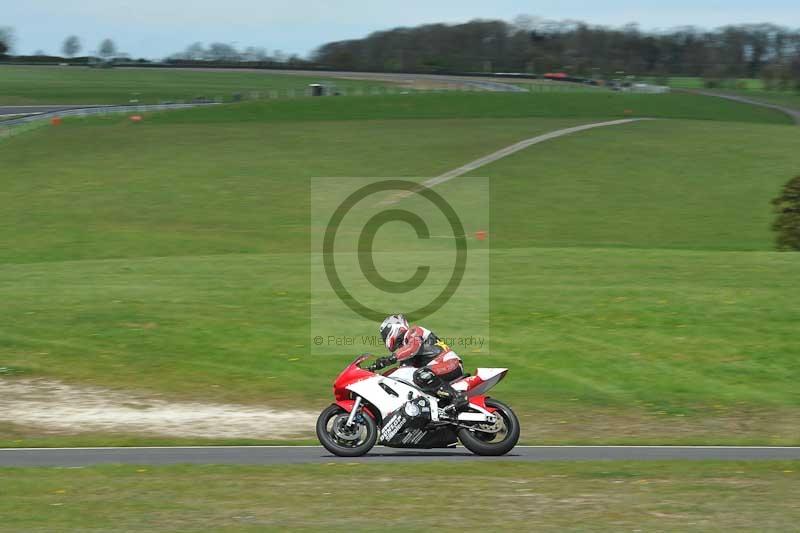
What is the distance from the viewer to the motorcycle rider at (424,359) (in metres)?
13.7

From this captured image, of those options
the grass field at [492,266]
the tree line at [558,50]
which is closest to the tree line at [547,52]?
the tree line at [558,50]

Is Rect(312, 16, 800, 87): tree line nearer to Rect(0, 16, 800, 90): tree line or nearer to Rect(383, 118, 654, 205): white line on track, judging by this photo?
Rect(0, 16, 800, 90): tree line

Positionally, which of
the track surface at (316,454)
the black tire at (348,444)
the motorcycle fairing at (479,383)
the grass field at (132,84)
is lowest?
the track surface at (316,454)

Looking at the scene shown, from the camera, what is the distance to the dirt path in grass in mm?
17078

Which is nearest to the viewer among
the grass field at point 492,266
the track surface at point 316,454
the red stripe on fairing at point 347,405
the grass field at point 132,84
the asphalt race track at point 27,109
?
the red stripe on fairing at point 347,405

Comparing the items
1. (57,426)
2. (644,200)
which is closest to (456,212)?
(644,200)

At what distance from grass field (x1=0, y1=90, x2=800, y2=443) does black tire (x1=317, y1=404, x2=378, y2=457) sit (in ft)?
10.9

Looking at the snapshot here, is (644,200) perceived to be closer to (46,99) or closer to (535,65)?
(46,99)

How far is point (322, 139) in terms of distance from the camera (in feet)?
199

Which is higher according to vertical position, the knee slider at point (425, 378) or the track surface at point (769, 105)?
the track surface at point (769, 105)

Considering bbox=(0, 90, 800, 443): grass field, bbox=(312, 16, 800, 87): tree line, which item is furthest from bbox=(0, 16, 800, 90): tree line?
bbox=(0, 90, 800, 443): grass field

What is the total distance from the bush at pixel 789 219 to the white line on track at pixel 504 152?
693 inches

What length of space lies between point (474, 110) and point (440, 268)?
4403cm

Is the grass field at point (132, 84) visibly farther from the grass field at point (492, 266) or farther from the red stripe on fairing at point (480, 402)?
the red stripe on fairing at point (480, 402)
